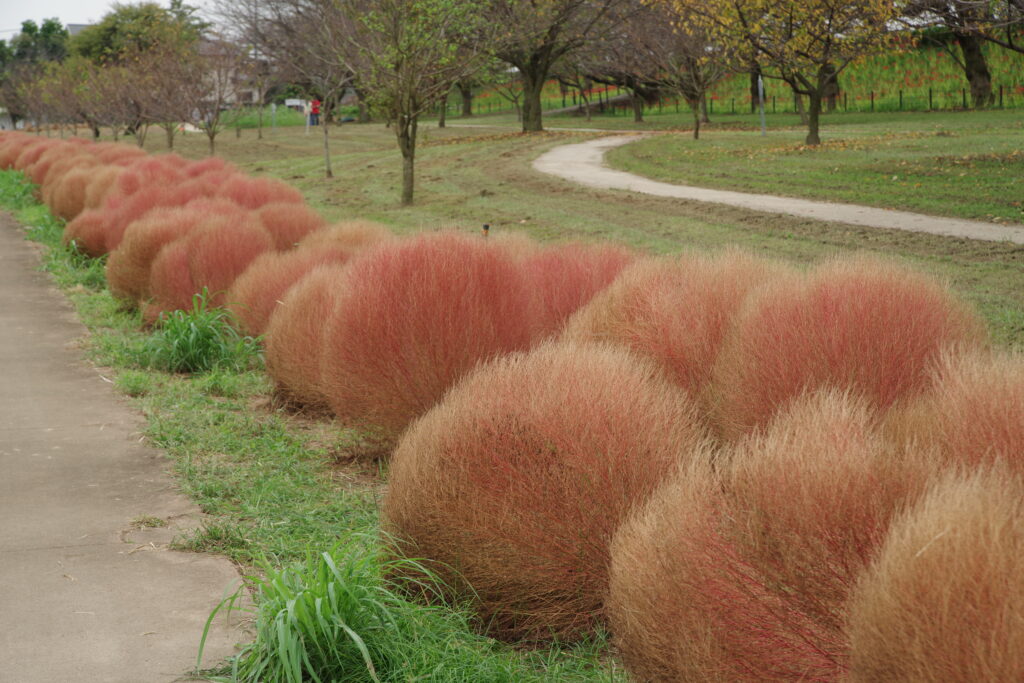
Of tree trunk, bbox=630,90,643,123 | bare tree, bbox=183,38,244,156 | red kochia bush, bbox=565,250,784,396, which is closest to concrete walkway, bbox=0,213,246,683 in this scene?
red kochia bush, bbox=565,250,784,396

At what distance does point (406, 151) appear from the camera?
2156 centimetres

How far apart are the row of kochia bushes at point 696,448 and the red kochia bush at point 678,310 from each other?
0.02 meters

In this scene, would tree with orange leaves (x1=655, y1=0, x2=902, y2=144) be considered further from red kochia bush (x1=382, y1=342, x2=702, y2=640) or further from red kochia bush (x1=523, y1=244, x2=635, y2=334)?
red kochia bush (x1=382, y1=342, x2=702, y2=640)

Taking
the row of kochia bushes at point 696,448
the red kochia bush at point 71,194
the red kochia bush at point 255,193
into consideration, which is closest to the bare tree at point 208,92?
the red kochia bush at point 71,194

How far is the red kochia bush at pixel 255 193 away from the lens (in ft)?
54.3

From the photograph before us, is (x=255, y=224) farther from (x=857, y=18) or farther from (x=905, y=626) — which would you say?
(x=857, y=18)

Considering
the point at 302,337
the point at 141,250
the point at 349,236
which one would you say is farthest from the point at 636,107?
the point at 302,337

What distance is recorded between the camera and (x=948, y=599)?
2.48 meters

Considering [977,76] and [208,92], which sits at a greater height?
[208,92]

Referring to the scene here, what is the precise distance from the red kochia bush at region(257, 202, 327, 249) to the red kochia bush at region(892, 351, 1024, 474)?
10117mm

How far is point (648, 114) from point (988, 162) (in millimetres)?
36253

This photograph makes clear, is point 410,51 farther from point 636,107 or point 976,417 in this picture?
point 636,107

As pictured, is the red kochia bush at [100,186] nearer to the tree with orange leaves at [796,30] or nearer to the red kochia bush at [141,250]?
the red kochia bush at [141,250]

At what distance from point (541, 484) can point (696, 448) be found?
61cm
